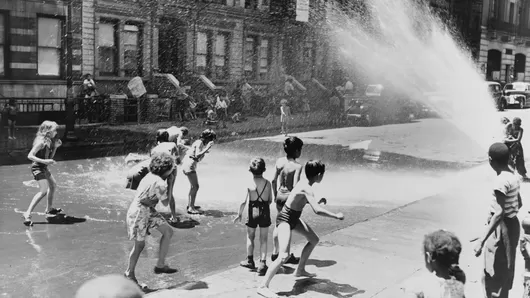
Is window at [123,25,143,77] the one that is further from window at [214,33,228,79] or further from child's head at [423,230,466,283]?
child's head at [423,230,466,283]

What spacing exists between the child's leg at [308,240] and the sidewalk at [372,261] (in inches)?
3.5

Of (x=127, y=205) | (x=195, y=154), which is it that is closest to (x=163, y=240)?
(x=195, y=154)

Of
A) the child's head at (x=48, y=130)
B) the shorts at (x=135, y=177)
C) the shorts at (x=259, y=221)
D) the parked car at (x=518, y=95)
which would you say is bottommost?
the shorts at (x=259, y=221)

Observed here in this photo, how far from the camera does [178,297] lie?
5.79m

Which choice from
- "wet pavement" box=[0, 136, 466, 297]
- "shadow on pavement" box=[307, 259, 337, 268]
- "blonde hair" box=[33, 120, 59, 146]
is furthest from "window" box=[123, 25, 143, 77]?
"shadow on pavement" box=[307, 259, 337, 268]

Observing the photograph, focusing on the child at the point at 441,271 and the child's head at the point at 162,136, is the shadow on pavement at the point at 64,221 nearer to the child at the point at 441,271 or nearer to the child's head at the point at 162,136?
the child's head at the point at 162,136

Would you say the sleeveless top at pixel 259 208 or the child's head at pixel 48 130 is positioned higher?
the child's head at pixel 48 130

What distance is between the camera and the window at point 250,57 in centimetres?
3434

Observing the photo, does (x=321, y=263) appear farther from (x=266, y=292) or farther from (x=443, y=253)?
(x=443, y=253)

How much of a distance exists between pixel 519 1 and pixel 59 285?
59154 mm

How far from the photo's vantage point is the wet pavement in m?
6.60

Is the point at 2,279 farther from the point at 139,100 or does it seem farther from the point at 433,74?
the point at 433,74

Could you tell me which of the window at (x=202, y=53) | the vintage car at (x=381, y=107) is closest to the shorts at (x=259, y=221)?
the vintage car at (x=381, y=107)

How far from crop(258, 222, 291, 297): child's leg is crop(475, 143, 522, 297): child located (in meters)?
1.84
